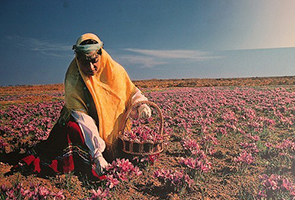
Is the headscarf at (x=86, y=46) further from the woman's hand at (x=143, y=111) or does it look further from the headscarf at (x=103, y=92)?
the woman's hand at (x=143, y=111)

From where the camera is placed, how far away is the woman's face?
2453 mm

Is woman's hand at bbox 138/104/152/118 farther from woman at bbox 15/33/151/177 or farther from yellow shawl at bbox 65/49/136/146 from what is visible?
yellow shawl at bbox 65/49/136/146

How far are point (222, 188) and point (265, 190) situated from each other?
486 mm

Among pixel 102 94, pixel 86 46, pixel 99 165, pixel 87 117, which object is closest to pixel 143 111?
pixel 102 94

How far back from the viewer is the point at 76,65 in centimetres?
272

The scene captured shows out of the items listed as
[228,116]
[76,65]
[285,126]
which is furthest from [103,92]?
[285,126]

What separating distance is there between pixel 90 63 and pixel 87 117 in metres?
0.69

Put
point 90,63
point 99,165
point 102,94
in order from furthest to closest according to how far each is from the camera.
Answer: point 102,94 → point 90,63 → point 99,165

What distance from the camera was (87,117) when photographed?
2578 millimetres

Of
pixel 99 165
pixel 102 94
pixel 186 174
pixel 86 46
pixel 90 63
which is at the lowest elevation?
pixel 186 174

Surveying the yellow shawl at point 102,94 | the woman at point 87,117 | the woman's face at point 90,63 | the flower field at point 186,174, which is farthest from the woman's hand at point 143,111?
the woman's face at point 90,63

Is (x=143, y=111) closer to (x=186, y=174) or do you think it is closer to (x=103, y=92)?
(x=103, y=92)

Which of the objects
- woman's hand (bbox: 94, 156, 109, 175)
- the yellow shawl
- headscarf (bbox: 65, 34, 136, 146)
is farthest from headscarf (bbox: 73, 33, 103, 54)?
woman's hand (bbox: 94, 156, 109, 175)

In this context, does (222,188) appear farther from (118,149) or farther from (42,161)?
(42,161)
